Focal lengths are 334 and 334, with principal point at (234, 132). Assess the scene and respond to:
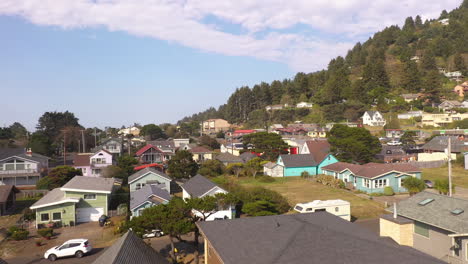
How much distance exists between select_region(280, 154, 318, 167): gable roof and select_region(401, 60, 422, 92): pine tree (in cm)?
6424

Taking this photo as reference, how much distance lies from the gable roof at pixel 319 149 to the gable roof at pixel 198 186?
71.8 feet

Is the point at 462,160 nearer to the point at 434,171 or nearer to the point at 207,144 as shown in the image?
the point at 434,171

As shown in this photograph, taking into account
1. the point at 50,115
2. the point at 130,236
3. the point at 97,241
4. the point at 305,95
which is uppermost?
the point at 305,95

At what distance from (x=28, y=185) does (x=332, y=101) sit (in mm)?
79762

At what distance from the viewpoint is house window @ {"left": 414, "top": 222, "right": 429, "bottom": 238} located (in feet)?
51.8

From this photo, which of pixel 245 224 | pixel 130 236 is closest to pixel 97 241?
pixel 130 236

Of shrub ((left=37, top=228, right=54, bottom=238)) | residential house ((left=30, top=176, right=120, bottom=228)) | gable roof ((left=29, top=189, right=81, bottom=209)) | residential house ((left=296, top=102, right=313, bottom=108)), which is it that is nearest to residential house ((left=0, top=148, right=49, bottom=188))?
residential house ((left=30, top=176, right=120, bottom=228))

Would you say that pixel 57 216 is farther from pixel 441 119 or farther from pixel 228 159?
pixel 441 119

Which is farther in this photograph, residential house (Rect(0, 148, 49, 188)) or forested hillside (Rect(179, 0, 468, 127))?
forested hillside (Rect(179, 0, 468, 127))

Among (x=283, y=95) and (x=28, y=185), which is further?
(x=283, y=95)

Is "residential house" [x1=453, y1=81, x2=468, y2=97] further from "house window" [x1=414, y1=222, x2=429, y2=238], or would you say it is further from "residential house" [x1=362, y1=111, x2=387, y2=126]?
"house window" [x1=414, y1=222, x2=429, y2=238]

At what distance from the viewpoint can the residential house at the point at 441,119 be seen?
77.2m

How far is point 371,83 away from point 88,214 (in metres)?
89.5

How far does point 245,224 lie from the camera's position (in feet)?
40.5
